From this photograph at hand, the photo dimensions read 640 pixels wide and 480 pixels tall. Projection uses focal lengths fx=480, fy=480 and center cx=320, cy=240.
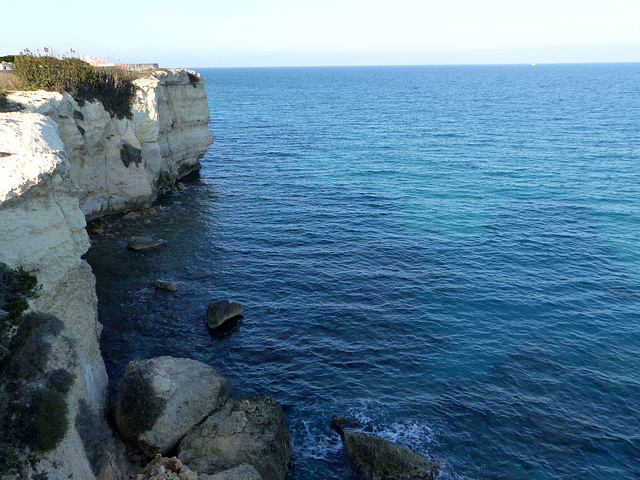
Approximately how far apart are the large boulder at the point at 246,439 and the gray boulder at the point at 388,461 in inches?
149

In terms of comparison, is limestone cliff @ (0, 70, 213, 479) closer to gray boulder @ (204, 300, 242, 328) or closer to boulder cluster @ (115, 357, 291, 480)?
boulder cluster @ (115, 357, 291, 480)

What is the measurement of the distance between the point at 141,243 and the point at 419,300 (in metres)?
26.9

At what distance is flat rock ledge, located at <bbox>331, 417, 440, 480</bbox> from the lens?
24.1m

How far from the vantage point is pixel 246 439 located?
24.0 meters

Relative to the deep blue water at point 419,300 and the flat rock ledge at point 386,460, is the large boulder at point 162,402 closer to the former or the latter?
the deep blue water at point 419,300

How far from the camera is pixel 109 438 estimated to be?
23.7m

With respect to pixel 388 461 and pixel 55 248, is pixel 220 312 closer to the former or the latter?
pixel 55 248

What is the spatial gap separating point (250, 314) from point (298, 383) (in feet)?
28.5

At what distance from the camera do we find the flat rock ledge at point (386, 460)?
2411 centimetres

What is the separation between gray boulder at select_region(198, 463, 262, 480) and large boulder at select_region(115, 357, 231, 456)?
12.3 ft

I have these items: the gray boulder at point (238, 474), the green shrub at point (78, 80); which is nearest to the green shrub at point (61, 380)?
the gray boulder at point (238, 474)

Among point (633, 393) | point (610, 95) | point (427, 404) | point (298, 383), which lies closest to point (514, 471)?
point (427, 404)

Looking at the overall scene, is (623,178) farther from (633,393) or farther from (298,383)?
(298,383)

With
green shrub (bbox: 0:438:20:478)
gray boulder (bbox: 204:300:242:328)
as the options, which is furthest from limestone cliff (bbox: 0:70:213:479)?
gray boulder (bbox: 204:300:242:328)
